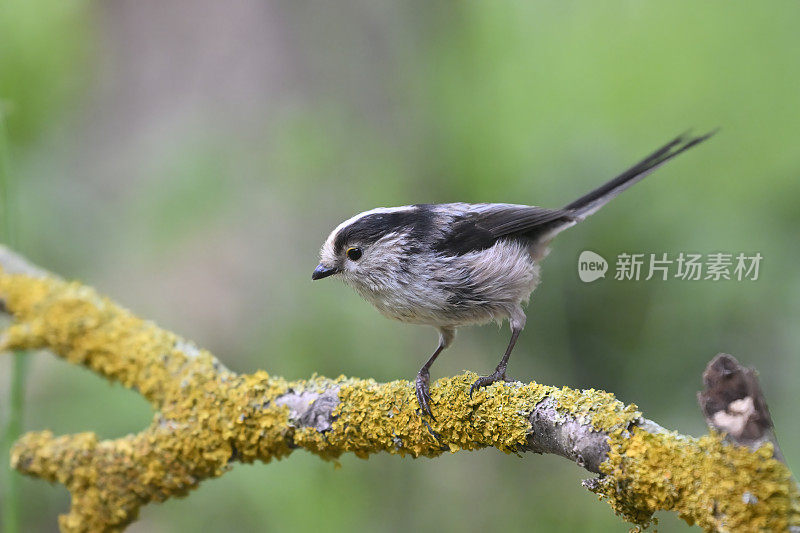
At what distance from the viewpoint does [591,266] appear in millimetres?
2852

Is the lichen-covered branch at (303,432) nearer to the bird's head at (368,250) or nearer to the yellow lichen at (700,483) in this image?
the yellow lichen at (700,483)

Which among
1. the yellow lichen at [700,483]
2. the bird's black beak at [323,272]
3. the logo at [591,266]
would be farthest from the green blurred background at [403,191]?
the yellow lichen at [700,483]

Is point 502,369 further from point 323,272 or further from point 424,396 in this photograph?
point 323,272

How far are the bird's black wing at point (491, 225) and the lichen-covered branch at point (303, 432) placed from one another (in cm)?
48

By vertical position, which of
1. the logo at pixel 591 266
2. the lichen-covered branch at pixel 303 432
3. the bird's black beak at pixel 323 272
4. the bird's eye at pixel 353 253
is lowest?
the lichen-covered branch at pixel 303 432

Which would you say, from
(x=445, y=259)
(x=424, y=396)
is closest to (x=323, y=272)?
(x=445, y=259)

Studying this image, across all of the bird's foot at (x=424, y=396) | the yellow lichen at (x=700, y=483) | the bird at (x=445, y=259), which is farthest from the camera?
the bird at (x=445, y=259)

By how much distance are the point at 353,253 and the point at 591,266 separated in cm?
136

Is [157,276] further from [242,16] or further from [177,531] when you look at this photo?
[242,16]

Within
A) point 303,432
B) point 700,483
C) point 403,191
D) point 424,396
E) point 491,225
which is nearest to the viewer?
point 700,483

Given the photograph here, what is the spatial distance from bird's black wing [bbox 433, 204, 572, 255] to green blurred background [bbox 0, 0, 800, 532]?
33.2 inches

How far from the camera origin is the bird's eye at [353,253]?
1891 mm

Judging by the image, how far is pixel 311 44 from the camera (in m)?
4.14

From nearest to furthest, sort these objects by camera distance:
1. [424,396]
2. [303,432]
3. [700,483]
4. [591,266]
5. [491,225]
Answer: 1. [700,483]
2. [424,396]
3. [303,432]
4. [491,225]
5. [591,266]
